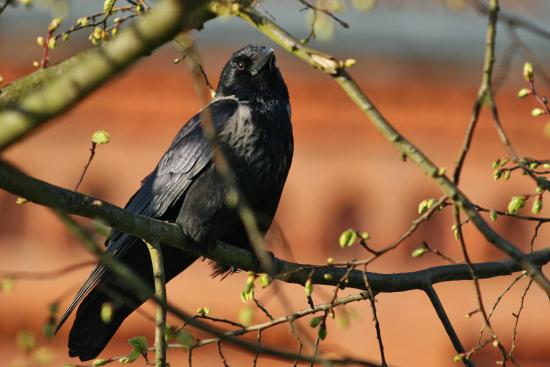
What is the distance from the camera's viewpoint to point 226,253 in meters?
5.12

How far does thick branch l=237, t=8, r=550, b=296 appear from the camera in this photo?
3.37 meters

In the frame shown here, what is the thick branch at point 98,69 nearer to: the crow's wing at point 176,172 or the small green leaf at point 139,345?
the small green leaf at point 139,345


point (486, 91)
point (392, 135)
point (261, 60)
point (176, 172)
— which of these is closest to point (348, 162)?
point (261, 60)

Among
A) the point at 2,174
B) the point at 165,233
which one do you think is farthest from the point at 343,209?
the point at 2,174

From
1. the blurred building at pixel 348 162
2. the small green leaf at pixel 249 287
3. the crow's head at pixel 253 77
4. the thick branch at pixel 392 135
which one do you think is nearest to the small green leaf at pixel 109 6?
the thick branch at pixel 392 135

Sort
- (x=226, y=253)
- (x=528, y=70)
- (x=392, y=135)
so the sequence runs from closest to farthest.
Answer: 1. (x=392, y=135)
2. (x=528, y=70)
3. (x=226, y=253)

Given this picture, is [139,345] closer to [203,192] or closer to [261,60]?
[203,192]

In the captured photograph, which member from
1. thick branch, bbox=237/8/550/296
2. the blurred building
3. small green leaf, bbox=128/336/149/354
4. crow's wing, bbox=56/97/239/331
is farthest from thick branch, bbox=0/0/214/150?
the blurred building

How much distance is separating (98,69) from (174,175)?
275 centimetres

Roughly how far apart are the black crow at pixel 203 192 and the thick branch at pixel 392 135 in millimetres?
1816

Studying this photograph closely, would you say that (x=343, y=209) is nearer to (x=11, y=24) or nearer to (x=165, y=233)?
(x=11, y=24)

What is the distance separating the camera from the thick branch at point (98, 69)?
3033 millimetres

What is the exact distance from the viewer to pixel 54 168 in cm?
1405

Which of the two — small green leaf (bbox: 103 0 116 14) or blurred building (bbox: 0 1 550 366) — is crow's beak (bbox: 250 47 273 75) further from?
blurred building (bbox: 0 1 550 366)
